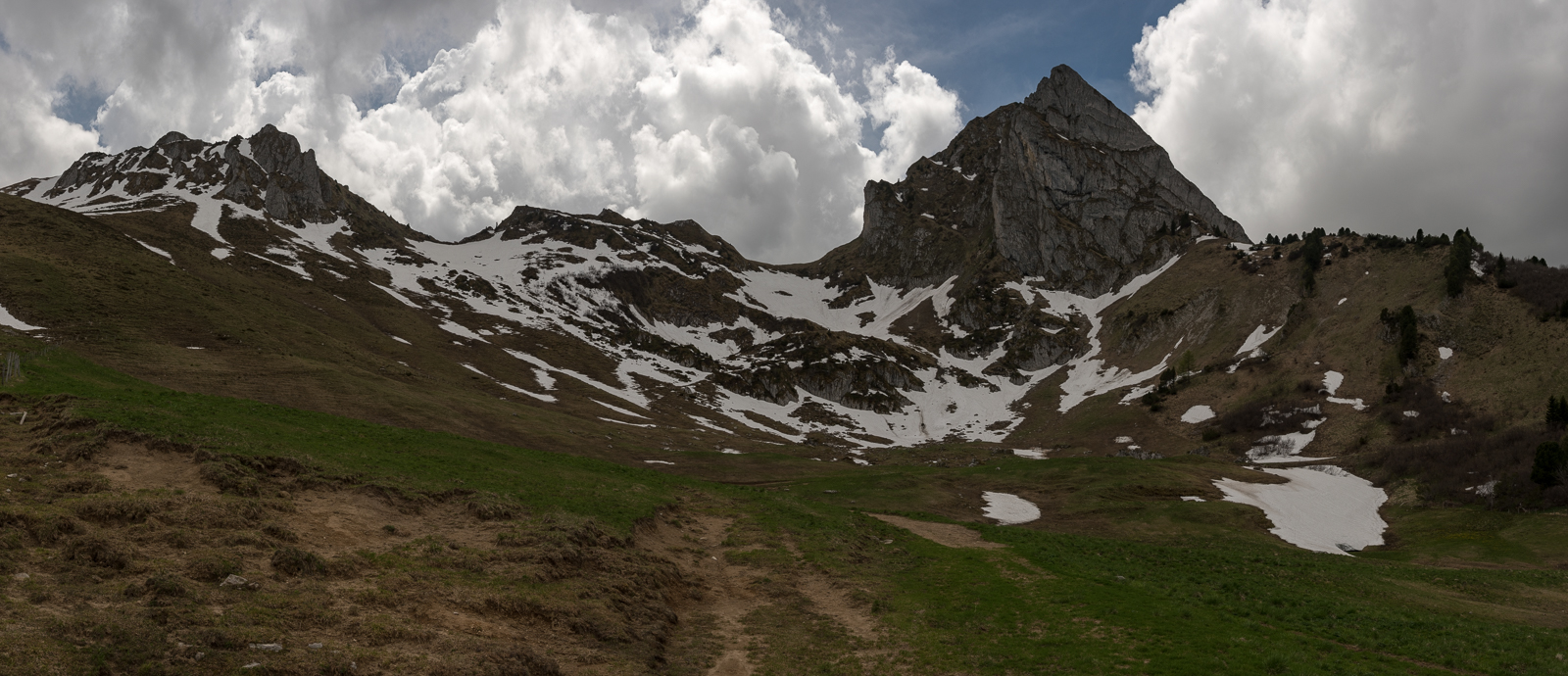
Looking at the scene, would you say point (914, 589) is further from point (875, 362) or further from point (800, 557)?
point (875, 362)

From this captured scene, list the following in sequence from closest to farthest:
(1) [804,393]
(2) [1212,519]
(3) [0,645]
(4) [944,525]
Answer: (3) [0,645] → (4) [944,525] → (2) [1212,519] → (1) [804,393]

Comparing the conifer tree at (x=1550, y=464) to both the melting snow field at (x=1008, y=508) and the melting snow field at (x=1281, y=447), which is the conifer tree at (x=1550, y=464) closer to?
the melting snow field at (x=1281, y=447)

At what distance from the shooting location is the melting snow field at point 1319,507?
181ft

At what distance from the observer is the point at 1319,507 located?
65.4m

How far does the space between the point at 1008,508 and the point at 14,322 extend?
8846 centimetres

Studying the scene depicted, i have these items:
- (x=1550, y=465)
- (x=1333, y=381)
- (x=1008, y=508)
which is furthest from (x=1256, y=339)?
(x=1008, y=508)

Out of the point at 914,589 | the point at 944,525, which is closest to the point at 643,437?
the point at 944,525

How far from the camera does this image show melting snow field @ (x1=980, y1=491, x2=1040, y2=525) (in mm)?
57184

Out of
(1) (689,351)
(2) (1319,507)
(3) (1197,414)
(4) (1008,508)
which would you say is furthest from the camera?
(1) (689,351)

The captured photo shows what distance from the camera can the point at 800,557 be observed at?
3056 cm

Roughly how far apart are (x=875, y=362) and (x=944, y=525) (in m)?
149

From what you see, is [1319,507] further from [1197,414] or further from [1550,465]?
[1197,414]

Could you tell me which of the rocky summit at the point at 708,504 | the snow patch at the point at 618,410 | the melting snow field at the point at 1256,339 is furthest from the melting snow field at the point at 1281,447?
the snow patch at the point at 618,410

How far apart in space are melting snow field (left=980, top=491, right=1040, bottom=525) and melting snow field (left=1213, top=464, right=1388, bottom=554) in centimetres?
1712
